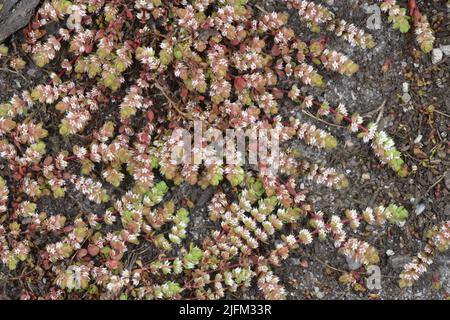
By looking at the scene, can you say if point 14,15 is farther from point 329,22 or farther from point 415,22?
point 415,22

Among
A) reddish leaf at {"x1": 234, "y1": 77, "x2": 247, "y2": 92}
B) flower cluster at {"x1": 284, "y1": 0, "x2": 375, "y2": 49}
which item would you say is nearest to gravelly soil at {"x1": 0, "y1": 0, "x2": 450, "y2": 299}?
flower cluster at {"x1": 284, "y1": 0, "x2": 375, "y2": 49}

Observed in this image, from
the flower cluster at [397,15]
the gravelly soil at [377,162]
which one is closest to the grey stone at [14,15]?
the gravelly soil at [377,162]

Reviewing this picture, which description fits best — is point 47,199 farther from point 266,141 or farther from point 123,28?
point 266,141

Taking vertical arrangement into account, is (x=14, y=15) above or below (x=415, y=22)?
below

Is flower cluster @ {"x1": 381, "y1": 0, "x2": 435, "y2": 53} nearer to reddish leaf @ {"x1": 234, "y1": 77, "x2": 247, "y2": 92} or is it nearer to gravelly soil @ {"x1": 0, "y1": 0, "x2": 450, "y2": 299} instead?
gravelly soil @ {"x1": 0, "y1": 0, "x2": 450, "y2": 299}

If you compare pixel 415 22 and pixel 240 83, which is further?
pixel 415 22

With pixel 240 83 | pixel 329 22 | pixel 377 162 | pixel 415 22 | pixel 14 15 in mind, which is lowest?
pixel 377 162

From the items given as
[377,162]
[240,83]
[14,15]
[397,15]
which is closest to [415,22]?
[397,15]
